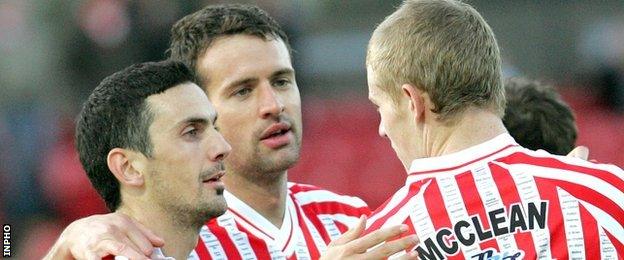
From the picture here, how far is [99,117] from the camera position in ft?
13.5

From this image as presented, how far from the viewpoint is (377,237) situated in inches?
134

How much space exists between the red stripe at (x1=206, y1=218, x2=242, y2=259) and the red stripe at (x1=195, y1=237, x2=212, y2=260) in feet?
0.26

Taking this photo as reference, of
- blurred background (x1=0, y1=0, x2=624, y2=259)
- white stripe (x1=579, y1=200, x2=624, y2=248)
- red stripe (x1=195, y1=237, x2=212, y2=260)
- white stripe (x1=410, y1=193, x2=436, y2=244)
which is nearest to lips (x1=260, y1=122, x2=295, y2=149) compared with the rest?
red stripe (x1=195, y1=237, x2=212, y2=260)

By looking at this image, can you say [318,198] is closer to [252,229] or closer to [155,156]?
[252,229]

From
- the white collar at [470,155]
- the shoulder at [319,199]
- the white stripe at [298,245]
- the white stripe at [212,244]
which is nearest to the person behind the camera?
the white collar at [470,155]

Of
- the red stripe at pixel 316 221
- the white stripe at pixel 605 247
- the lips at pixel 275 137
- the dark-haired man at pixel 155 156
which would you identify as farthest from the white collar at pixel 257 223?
the white stripe at pixel 605 247

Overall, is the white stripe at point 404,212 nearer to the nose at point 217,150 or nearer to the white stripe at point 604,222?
the white stripe at point 604,222

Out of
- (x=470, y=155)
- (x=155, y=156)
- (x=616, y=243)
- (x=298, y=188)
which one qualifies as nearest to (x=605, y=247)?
(x=616, y=243)

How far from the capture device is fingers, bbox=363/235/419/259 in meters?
3.38

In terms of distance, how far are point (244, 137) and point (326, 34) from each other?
9067mm

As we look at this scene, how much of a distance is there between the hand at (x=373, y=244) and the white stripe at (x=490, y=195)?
227mm

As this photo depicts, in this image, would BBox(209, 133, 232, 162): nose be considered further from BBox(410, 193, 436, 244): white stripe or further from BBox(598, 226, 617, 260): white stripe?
BBox(598, 226, 617, 260): white stripe

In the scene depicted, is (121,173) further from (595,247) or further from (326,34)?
(326,34)

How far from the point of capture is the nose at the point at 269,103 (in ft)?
15.2
